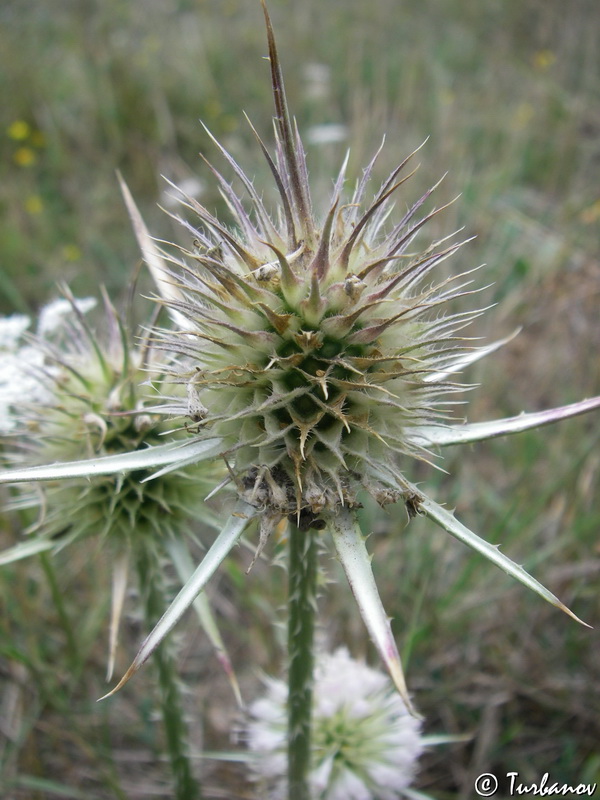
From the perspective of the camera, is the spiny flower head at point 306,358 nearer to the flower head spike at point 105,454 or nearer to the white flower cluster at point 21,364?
the flower head spike at point 105,454

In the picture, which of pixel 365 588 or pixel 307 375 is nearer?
pixel 365 588

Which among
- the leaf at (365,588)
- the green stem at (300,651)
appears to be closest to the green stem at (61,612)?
the green stem at (300,651)

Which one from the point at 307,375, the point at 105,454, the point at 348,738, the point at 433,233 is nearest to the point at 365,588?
the point at 307,375

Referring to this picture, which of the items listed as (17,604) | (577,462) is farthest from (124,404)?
(577,462)

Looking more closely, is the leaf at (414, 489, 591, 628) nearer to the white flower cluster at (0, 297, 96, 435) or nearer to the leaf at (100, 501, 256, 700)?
the leaf at (100, 501, 256, 700)

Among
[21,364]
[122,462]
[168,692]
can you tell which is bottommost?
[168,692]

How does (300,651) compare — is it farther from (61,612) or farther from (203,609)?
(61,612)
